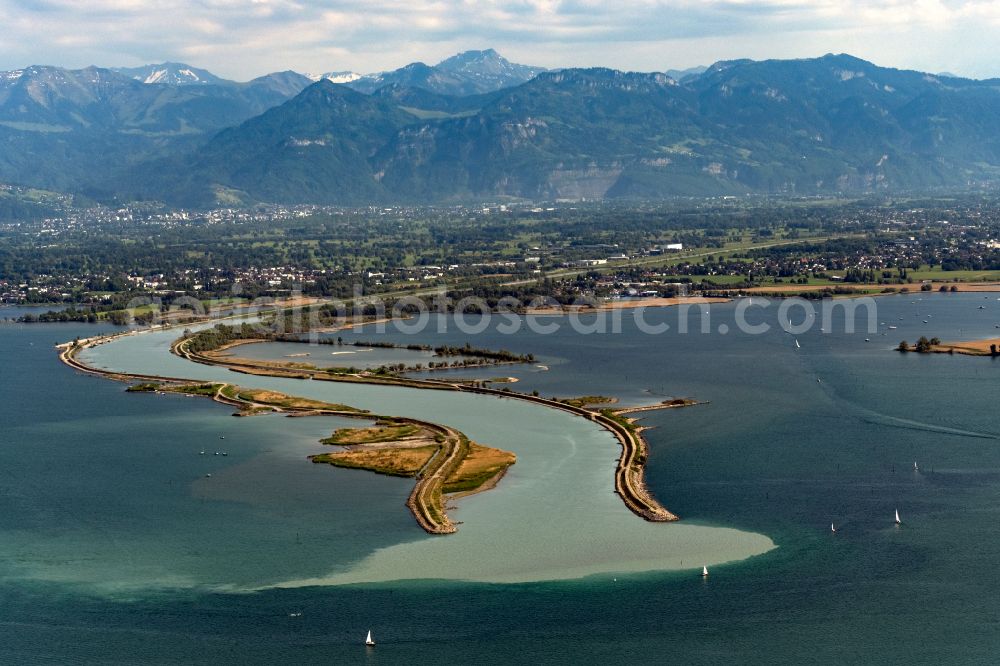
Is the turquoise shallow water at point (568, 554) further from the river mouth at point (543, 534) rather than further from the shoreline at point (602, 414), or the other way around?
the shoreline at point (602, 414)

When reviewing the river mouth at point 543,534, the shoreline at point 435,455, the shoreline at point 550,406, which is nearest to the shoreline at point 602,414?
the shoreline at point 550,406

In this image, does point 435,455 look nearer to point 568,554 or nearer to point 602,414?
point 602,414

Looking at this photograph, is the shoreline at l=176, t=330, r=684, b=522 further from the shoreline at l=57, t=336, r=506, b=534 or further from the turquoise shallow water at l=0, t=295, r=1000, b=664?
the shoreline at l=57, t=336, r=506, b=534

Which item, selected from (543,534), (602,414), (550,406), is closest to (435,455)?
(602,414)


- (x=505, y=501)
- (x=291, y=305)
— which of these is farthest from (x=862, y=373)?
(x=291, y=305)

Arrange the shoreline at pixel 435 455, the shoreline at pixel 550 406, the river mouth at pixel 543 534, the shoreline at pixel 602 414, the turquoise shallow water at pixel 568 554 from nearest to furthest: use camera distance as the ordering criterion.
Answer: the turquoise shallow water at pixel 568 554, the river mouth at pixel 543 534, the shoreline at pixel 435 455, the shoreline at pixel 602 414, the shoreline at pixel 550 406

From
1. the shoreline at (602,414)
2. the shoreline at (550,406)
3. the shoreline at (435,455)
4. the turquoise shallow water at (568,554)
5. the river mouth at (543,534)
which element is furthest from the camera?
the shoreline at (550,406)

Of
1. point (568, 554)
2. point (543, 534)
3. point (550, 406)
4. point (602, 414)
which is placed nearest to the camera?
point (568, 554)

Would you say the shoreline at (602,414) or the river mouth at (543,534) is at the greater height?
the shoreline at (602,414)

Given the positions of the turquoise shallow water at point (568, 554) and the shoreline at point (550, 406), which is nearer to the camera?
the turquoise shallow water at point (568, 554)
